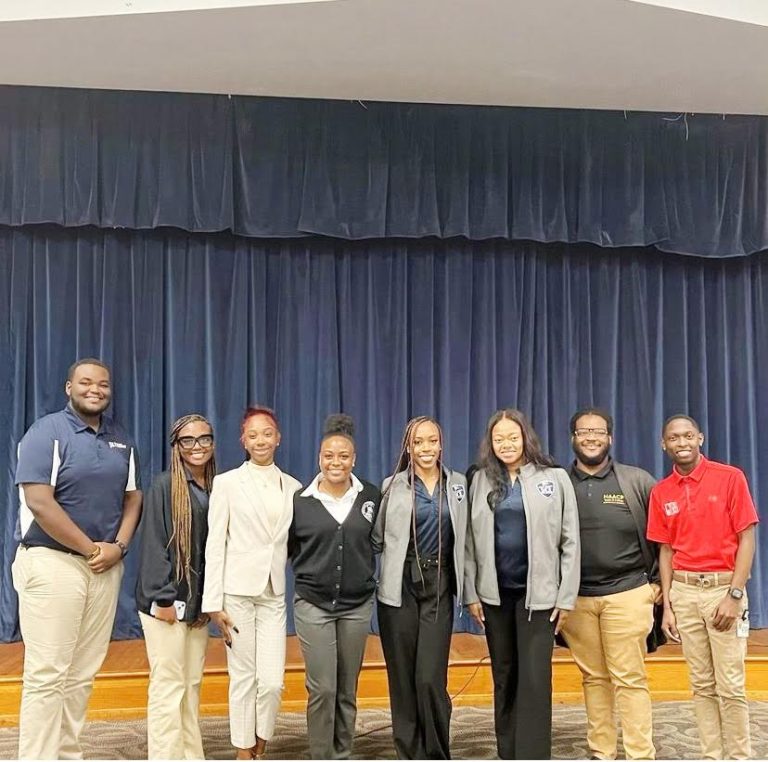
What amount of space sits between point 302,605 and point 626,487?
129 cm

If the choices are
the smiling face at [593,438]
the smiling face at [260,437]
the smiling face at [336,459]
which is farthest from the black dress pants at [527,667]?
the smiling face at [260,437]

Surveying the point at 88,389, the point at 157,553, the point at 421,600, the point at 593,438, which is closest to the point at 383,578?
the point at 421,600

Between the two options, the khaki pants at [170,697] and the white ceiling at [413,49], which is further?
the white ceiling at [413,49]

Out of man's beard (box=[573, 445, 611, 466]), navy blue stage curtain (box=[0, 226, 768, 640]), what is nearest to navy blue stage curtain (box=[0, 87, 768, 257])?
navy blue stage curtain (box=[0, 226, 768, 640])

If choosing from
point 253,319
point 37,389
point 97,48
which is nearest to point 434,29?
point 97,48

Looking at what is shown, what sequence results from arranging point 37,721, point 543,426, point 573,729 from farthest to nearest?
1. point 543,426
2. point 573,729
3. point 37,721

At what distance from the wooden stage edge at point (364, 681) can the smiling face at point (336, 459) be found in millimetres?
1256

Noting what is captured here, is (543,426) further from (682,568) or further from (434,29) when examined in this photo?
(434,29)

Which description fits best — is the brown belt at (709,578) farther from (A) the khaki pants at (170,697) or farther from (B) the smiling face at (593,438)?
(A) the khaki pants at (170,697)

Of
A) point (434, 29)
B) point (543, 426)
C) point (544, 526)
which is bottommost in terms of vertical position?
point (544, 526)

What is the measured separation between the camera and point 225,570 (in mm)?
3035

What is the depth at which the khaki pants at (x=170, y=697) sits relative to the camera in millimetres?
2967

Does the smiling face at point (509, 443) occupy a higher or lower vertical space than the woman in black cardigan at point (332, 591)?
higher

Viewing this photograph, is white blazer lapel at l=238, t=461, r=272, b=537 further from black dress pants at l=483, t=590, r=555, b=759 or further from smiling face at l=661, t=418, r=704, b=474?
smiling face at l=661, t=418, r=704, b=474
